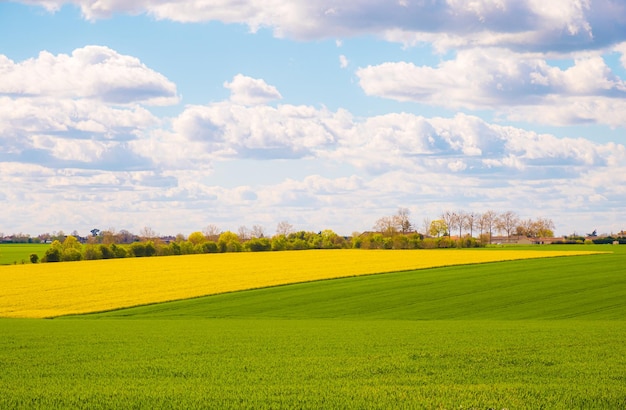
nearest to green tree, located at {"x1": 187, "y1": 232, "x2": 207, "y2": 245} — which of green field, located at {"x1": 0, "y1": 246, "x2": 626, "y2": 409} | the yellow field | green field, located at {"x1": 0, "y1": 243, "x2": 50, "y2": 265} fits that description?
green field, located at {"x1": 0, "y1": 243, "x2": 50, "y2": 265}

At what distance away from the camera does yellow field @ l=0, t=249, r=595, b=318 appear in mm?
46966

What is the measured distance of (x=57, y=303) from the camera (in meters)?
46.4

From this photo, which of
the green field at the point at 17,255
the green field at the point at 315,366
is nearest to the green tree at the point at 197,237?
the green field at the point at 17,255

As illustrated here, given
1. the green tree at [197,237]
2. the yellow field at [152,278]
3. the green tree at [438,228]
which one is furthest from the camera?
the green tree at [438,228]

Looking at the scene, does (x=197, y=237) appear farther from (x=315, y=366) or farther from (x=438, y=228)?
(x=315, y=366)

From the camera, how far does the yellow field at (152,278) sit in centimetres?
4697

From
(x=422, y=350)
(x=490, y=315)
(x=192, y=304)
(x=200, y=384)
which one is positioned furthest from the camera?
(x=192, y=304)

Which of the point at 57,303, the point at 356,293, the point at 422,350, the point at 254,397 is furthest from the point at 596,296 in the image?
the point at 254,397

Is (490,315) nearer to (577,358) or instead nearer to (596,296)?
(596,296)

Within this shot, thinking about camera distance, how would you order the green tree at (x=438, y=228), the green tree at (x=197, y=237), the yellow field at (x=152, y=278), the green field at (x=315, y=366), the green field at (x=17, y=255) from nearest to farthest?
the green field at (x=315, y=366), the yellow field at (x=152, y=278), the green field at (x=17, y=255), the green tree at (x=197, y=237), the green tree at (x=438, y=228)

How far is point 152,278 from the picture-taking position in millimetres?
61188

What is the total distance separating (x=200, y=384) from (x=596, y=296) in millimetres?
39324

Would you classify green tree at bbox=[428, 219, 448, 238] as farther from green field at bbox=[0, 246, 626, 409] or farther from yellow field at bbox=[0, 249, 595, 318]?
green field at bbox=[0, 246, 626, 409]

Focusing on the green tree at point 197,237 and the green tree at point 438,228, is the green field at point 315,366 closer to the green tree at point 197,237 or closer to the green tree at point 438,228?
the green tree at point 197,237
